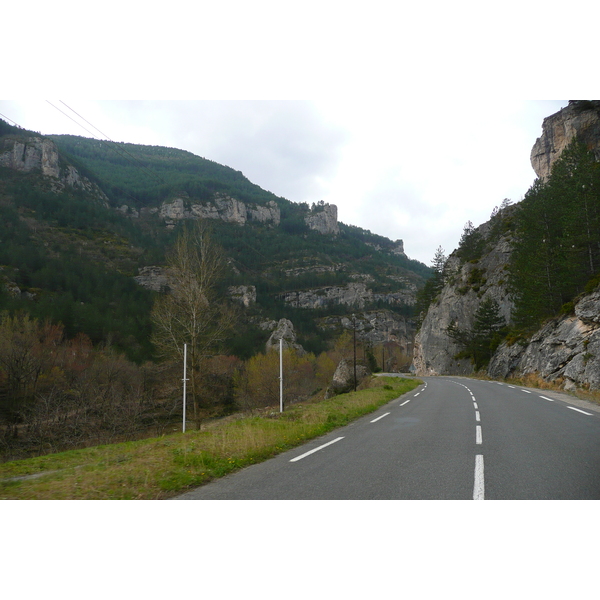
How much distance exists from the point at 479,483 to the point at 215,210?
190m

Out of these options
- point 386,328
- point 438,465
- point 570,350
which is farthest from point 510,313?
point 386,328

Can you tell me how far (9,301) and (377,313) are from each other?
12482cm

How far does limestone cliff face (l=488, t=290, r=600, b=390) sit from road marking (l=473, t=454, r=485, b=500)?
1926cm

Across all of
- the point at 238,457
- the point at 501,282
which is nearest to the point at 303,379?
the point at 501,282

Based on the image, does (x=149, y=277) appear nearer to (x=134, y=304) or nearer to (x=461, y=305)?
(x=134, y=304)

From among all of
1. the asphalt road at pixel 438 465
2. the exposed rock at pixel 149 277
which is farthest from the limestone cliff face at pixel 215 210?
the asphalt road at pixel 438 465

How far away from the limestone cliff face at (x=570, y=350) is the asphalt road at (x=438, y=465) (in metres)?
13.2

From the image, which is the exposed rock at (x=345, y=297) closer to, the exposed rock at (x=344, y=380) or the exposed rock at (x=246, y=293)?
the exposed rock at (x=246, y=293)

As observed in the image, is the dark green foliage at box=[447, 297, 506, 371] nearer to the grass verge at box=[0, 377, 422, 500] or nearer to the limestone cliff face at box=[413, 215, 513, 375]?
the limestone cliff face at box=[413, 215, 513, 375]

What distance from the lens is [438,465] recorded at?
6812 mm

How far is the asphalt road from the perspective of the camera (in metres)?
5.36

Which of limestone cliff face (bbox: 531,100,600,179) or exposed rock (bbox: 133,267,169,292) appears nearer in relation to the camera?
limestone cliff face (bbox: 531,100,600,179)

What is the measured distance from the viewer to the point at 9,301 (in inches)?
2410

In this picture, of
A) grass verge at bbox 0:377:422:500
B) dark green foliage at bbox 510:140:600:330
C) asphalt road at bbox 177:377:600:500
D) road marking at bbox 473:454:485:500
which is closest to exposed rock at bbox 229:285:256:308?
dark green foliage at bbox 510:140:600:330
